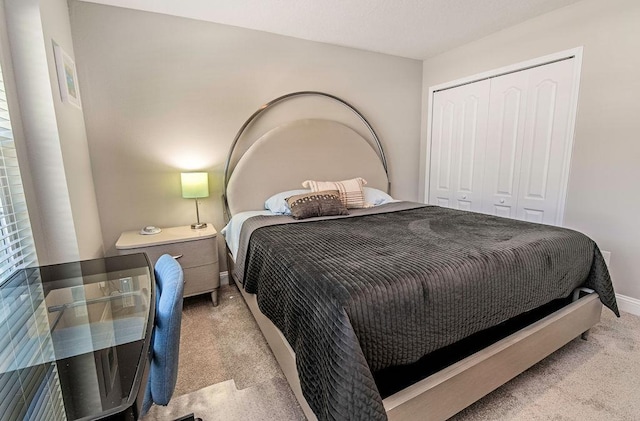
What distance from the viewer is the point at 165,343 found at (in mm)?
993

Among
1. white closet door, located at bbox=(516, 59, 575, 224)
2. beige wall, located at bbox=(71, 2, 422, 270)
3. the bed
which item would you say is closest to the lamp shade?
beige wall, located at bbox=(71, 2, 422, 270)

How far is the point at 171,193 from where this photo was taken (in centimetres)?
274

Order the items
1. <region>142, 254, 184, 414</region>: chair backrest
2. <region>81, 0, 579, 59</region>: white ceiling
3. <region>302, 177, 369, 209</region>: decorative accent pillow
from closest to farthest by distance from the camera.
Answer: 1. <region>142, 254, 184, 414</region>: chair backrest
2. <region>81, 0, 579, 59</region>: white ceiling
3. <region>302, 177, 369, 209</region>: decorative accent pillow

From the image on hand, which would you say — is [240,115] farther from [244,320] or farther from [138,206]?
[244,320]

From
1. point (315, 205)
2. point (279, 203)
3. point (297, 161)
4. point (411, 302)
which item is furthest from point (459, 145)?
point (411, 302)

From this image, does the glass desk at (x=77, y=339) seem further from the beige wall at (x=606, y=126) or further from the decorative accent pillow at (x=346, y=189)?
the beige wall at (x=606, y=126)

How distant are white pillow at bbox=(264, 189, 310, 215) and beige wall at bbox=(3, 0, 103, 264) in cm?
141

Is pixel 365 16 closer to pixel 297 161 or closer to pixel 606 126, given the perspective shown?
pixel 297 161

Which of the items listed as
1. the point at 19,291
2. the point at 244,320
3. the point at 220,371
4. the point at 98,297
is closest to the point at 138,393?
the point at 98,297

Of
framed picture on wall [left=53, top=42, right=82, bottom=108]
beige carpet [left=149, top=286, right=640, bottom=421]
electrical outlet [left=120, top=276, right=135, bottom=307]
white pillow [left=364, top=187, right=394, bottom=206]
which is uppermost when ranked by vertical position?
framed picture on wall [left=53, top=42, right=82, bottom=108]

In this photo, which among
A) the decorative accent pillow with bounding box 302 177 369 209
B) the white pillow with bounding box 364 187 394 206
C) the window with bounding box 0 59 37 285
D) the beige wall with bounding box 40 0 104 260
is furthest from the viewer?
the white pillow with bounding box 364 187 394 206

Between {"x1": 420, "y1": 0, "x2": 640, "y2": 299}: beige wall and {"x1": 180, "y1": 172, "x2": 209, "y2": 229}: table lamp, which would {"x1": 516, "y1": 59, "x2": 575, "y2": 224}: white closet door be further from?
{"x1": 180, "y1": 172, "x2": 209, "y2": 229}: table lamp

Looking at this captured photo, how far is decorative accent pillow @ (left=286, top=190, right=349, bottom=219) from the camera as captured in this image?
2.55 metres

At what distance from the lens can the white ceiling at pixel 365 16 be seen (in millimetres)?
2389
